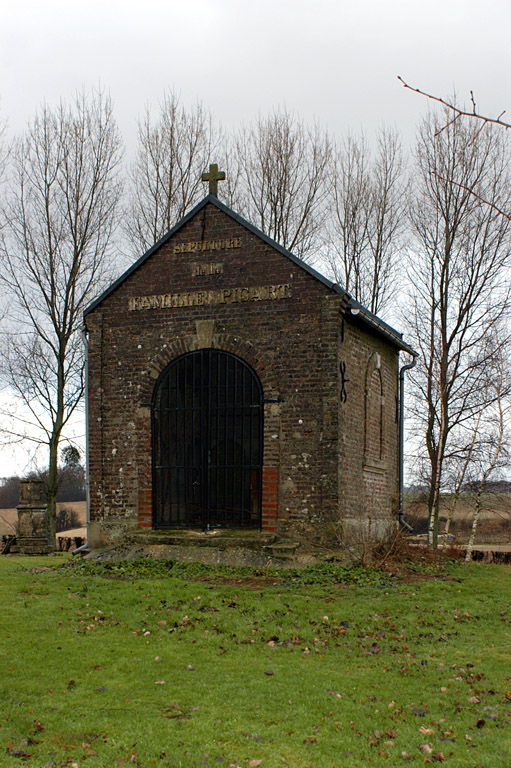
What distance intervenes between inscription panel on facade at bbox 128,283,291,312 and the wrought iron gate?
1021 millimetres

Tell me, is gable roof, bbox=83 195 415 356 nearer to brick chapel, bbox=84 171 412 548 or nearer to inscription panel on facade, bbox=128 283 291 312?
brick chapel, bbox=84 171 412 548

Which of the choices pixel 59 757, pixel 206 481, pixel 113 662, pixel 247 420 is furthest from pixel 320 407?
pixel 59 757

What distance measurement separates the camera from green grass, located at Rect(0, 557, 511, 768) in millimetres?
5586

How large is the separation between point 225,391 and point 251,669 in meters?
6.86

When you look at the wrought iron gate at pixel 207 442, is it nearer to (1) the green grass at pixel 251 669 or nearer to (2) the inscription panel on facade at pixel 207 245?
(1) the green grass at pixel 251 669

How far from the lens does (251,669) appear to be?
761cm

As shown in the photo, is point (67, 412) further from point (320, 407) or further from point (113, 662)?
point (113, 662)

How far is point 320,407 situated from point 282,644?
5.41 meters

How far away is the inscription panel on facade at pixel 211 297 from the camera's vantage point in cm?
1373

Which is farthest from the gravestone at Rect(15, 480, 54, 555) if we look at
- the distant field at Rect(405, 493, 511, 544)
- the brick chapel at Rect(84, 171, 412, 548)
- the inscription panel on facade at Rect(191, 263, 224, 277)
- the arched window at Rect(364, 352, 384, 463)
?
the distant field at Rect(405, 493, 511, 544)

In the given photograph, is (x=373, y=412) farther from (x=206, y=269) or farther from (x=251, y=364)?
(x=206, y=269)

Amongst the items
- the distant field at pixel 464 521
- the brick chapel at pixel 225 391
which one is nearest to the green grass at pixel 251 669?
the brick chapel at pixel 225 391

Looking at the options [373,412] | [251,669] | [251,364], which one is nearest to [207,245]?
[251,364]

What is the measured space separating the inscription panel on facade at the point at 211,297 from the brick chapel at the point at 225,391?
2cm
